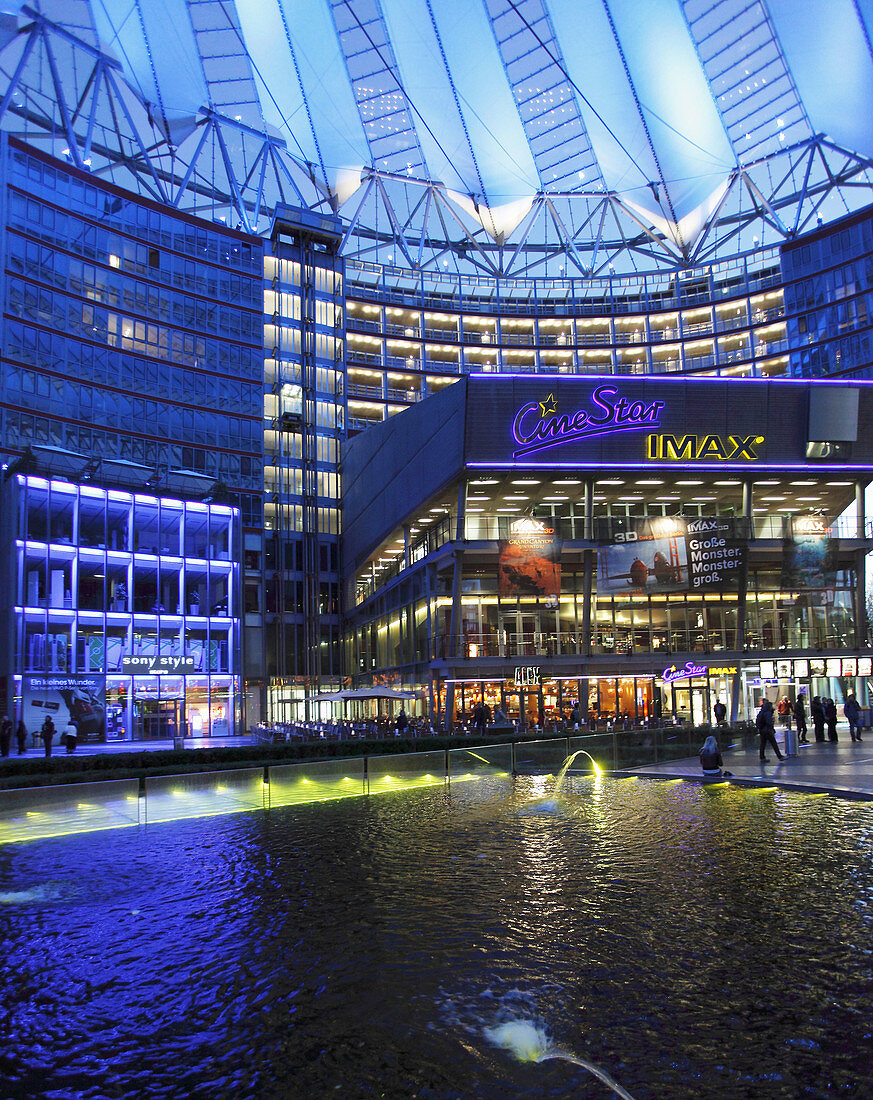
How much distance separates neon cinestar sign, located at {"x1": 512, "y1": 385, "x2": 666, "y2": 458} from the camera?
4631 cm

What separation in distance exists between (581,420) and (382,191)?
55.9 m

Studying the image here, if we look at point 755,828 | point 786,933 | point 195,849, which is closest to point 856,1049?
point 786,933

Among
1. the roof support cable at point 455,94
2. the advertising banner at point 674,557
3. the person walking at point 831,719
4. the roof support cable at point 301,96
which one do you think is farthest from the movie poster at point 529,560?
the roof support cable at point 301,96

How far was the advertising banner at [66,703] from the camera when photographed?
47438 mm

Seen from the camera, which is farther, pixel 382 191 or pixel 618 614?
pixel 382 191

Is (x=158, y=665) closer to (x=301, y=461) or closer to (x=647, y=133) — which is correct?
(x=301, y=461)

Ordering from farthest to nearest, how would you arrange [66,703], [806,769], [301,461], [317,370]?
[317,370] → [301,461] → [66,703] → [806,769]

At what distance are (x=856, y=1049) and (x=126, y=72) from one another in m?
90.9

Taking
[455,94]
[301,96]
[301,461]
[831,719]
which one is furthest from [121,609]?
[455,94]

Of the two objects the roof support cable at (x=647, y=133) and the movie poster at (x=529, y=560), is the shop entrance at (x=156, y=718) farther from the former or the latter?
the roof support cable at (x=647, y=133)

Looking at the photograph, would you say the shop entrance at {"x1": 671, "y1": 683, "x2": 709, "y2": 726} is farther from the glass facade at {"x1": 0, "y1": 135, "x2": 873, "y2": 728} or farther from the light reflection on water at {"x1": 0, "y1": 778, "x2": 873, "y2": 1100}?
the light reflection on water at {"x1": 0, "y1": 778, "x2": 873, "y2": 1100}

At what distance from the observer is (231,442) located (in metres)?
79.1

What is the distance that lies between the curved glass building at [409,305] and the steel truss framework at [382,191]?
1.46 ft

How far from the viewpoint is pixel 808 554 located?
157 feet
